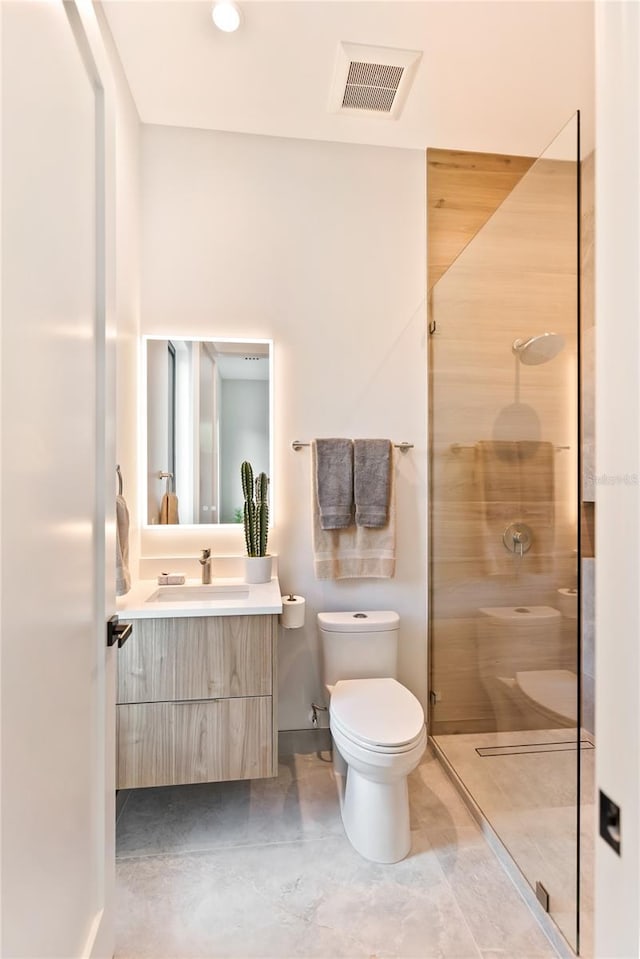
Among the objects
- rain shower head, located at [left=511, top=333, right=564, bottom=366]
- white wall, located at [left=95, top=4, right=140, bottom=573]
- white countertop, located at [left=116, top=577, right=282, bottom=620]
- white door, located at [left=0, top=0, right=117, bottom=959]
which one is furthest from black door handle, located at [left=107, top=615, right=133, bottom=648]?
rain shower head, located at [left=511, top=333, right=564, bottom=366]

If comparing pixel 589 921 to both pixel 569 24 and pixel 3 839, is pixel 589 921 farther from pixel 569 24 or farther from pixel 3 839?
pixel 569 24

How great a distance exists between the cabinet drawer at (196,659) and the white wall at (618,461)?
1323 millimetres

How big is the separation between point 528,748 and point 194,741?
114 cm

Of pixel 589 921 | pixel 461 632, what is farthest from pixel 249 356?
pixel 589 921

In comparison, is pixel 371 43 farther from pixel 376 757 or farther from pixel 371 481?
pixel 376 757

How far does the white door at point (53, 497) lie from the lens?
0.62m

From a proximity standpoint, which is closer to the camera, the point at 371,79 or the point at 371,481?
the point at 371,79

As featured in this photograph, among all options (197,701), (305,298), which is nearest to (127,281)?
(305,298)

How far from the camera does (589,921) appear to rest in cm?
121

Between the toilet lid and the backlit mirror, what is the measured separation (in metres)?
0.88

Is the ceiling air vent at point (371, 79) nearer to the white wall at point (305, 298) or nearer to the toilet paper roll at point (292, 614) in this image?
the white wall at point (305, 298)

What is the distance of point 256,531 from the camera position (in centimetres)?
211

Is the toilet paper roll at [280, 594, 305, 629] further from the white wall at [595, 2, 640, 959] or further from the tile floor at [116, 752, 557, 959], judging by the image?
the white wall at [595, 2, 640, 959]

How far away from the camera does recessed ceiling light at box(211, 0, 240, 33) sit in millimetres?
1536
